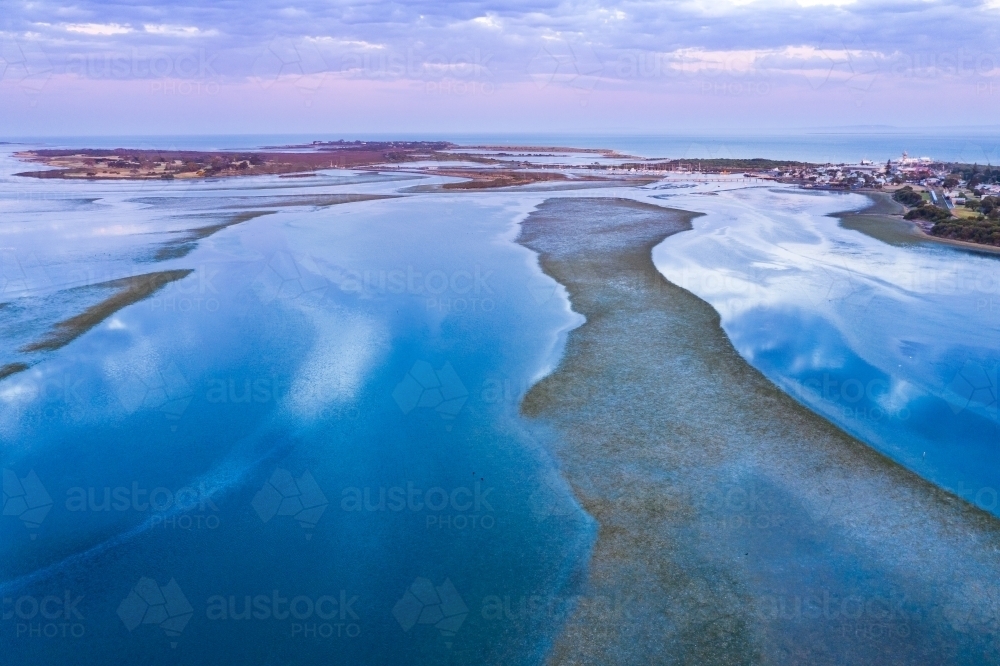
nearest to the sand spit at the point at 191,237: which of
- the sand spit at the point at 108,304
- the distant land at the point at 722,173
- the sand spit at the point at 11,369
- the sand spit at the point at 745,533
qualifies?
the sand spit at the point at 108,304

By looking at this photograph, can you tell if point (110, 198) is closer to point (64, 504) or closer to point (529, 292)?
point (529, 292)

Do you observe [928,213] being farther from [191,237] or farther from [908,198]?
[191,237]

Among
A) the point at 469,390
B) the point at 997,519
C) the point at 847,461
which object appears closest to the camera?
the point at 997,519

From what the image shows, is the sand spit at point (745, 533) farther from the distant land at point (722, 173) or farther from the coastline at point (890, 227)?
the distant land at point (722, 173)

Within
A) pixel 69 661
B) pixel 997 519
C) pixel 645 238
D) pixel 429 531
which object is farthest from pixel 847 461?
pixel 645 238

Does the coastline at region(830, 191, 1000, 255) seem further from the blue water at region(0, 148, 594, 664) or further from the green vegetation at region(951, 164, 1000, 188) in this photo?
the blue water at region(0, 148, 594, 664)

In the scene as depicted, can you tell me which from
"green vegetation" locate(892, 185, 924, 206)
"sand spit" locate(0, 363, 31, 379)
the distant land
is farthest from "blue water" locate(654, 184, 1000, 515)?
"sand spit" locate(0, 363, 31, 379)
